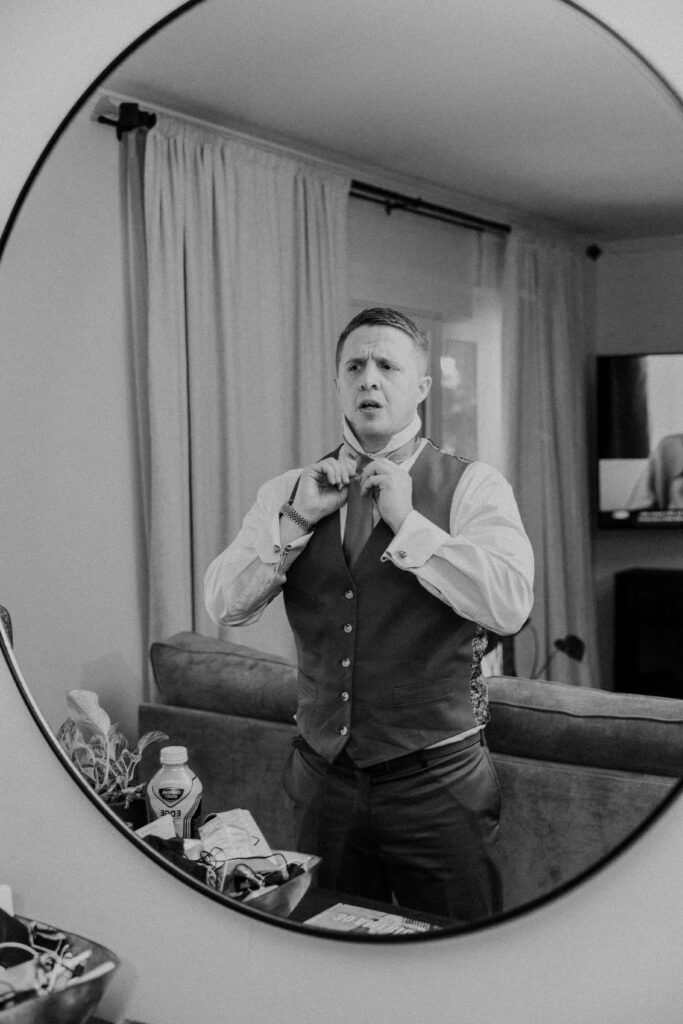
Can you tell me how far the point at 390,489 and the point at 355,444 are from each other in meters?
0.07

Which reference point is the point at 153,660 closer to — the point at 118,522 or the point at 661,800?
the point at 118,522

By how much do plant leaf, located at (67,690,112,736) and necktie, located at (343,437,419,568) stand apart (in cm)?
46

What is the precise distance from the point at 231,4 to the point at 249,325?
0.38 m

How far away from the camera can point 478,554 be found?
115 centimetres

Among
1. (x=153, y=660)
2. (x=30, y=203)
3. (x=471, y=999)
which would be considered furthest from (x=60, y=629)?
(x=471, y=999)

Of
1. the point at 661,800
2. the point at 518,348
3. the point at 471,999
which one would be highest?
the point at 518,348

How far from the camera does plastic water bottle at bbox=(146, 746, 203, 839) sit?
1.38 metres

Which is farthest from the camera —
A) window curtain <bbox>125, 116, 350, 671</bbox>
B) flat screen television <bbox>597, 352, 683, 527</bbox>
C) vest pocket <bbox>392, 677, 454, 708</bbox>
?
window curtain <bbox>125, 116, 350, 671</bbox>

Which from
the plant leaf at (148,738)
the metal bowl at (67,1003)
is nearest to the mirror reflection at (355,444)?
the plant leaf at (148,738)

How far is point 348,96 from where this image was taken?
1240mm

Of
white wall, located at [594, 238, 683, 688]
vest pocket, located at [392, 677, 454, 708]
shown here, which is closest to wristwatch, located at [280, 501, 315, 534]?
vest pocket, located at [392, 677, 454, 708]

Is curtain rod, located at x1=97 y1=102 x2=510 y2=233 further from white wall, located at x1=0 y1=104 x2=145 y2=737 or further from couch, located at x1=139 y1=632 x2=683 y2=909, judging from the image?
couch, located at x1=139 y1=632 x2=683 y2=909

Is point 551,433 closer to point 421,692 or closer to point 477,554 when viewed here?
point 477,554

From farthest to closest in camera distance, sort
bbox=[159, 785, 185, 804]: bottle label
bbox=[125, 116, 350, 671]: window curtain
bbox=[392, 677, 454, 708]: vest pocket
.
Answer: bbox=[159, 785, 185, 804]: bottle label < bbox=[125, 116, 350, 671]: window curtain < bbox=[392, 677, 454, 708]: vest pocket
